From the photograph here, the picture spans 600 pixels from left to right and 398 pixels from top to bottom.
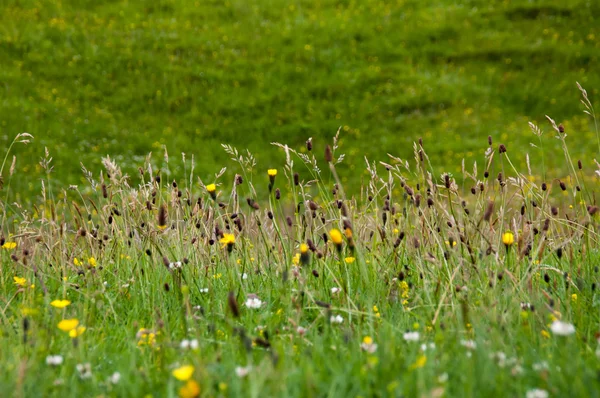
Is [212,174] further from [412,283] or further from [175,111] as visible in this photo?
[412,283]

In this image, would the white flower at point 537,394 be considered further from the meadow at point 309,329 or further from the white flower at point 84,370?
the white flower at point 84,370

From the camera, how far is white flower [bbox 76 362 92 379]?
2.16 m

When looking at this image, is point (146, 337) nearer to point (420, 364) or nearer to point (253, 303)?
point (253, 303)

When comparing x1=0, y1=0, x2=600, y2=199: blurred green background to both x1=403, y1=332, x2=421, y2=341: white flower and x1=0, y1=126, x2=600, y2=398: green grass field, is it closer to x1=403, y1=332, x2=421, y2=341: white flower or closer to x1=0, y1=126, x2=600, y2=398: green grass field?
x1=0, y1=126, x2=600, y2=398: green grass field

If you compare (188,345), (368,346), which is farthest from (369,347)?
(188,345)

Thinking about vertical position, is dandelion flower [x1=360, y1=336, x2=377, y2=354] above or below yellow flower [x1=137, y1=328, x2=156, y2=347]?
above

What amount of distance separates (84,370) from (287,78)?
16.3 m

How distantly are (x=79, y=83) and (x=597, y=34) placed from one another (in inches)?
641

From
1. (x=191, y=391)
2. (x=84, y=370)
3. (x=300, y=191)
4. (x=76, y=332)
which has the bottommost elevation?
(x=300, y=191)

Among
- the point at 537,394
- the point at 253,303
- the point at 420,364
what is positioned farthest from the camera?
the point at 253,303

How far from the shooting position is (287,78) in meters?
18.0

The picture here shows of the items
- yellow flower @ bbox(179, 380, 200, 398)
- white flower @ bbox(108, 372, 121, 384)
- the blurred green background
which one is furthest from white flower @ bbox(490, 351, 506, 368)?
the blurred green background

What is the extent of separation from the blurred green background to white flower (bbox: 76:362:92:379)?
1205cm

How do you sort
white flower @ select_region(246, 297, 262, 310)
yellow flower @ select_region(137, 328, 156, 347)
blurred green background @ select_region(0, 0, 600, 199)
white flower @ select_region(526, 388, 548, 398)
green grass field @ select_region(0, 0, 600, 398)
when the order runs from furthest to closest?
blurred green background @ select_region(0, 0, 600, 199)
white flower @ select_region(246, 297, 262, 310)
yellow flower @ select_region(137, 328, 156, 347)
green grass field @ select_region(0, 0, 600, 398)
white flower @ select_region(526, 388, 548, 398)
